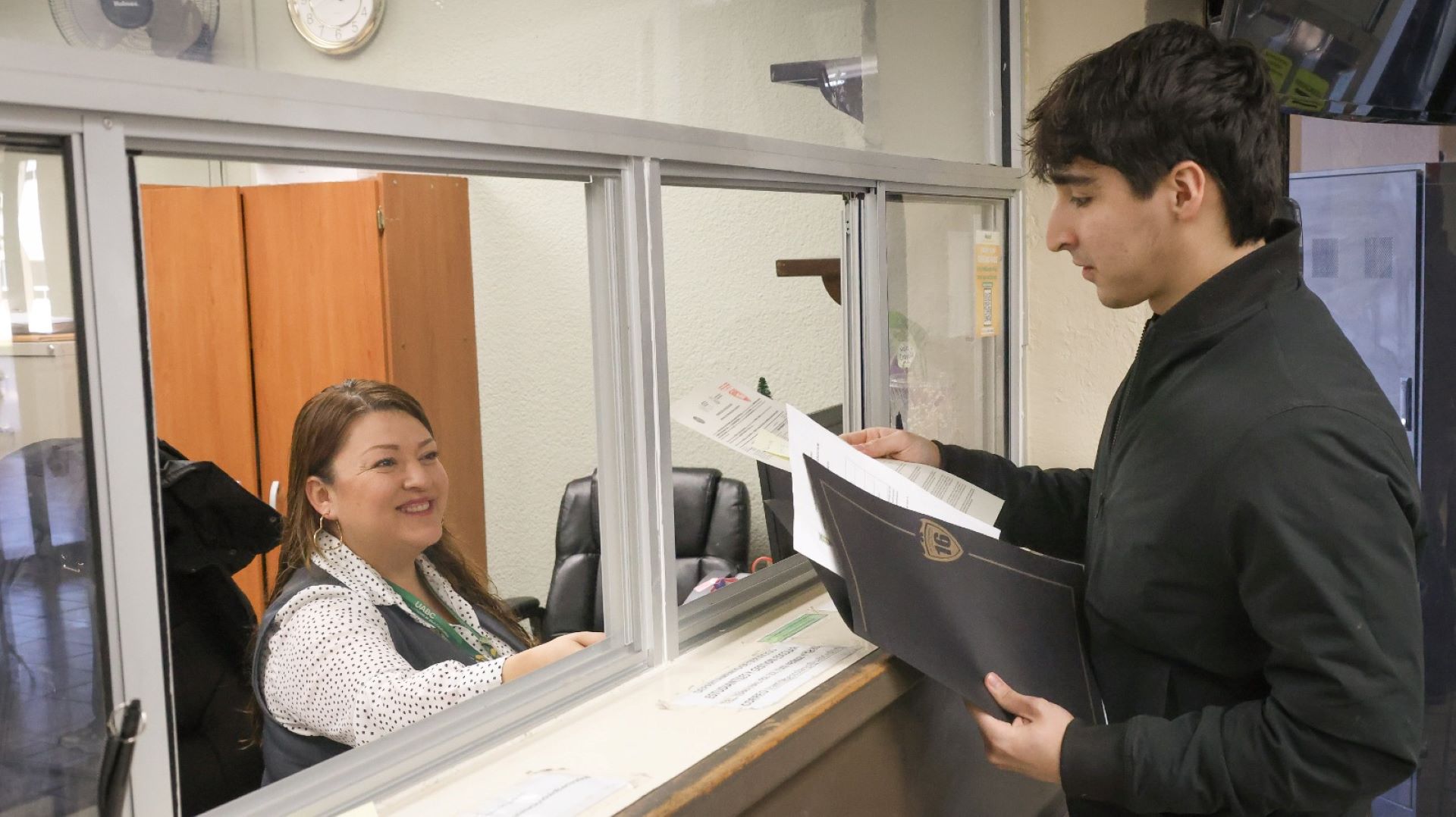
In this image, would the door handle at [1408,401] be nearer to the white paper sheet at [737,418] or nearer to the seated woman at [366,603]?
the white paper sheet at [737,418]

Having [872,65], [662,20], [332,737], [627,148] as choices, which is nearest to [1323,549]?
[627,148]

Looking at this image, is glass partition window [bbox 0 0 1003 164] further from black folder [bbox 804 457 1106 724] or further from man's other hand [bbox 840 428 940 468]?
black folder [bbox 804 457 1106 724]

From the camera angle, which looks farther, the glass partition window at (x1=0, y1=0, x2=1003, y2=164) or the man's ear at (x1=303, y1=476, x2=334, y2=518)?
the man's ear at (x1=303, y1=476, x2=334, y2=518)

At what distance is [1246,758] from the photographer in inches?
38.3

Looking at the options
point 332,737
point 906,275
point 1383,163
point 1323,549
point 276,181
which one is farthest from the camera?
point 1383,163

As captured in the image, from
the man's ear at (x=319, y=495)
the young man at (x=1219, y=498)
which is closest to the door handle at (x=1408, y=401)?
the young man at (x=1219, y=498)

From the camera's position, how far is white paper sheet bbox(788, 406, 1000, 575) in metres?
1.19

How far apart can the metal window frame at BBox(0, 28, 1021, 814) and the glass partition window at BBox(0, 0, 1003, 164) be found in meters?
0.04

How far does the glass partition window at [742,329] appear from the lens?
1.84m

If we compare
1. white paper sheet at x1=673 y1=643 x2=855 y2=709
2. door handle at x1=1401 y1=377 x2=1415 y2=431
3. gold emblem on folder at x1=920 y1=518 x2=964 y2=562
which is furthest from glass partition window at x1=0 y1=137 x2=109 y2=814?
door handle at x1=1401 y1=377 x2=1415 y2=431

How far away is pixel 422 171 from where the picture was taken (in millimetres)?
984

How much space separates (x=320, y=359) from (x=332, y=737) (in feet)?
3.33

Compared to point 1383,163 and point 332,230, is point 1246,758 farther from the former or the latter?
point 1383,163

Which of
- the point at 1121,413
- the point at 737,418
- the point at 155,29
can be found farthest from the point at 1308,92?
the point at 155,29
